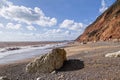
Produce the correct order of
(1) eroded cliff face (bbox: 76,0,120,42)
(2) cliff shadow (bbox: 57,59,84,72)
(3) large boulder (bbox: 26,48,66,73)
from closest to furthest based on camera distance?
(2) cliff shadow (bbox: 57,59,84,72) < (3) large boulder (bbox: 26,48,66,73) < (1) eroded cliff face (bbox: 76,0,120,42)

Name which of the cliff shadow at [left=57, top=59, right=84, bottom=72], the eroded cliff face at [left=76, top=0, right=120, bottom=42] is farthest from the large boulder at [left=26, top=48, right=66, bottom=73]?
the eroded cliff face at [left=76, top=0, right=120, bottom=42]

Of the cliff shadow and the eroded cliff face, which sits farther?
the eroded cliff face

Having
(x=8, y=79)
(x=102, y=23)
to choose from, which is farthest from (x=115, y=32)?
(x=8, y=79)

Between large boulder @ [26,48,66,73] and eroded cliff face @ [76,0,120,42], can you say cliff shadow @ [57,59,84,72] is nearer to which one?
large boulder @ [26,48,66,73]

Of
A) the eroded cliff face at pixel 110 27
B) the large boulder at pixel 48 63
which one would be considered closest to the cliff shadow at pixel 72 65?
the large boulder at pixel 48 63

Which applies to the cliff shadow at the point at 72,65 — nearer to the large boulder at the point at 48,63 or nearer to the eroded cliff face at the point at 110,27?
the large boulder at the point at 48,63

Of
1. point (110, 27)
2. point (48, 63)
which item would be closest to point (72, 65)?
point (48, 63)

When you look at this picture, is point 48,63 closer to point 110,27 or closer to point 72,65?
point 72,65

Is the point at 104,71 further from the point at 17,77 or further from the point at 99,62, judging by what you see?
the point at 17,77

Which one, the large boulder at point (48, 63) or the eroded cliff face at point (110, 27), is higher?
the eroded cliff face at point (110, 27)

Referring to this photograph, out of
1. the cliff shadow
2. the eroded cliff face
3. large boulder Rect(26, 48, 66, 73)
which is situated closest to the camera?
the cliff shadow

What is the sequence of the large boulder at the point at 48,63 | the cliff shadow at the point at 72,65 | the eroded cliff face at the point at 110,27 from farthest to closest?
the eroded cliff face at the point at 110,27, the large boulder at the point at 48,63, the cliff shadow at the point at 72,65

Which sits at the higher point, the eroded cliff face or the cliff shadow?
the eroded cliff face

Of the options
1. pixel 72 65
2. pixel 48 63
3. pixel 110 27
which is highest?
pixel 110 27
